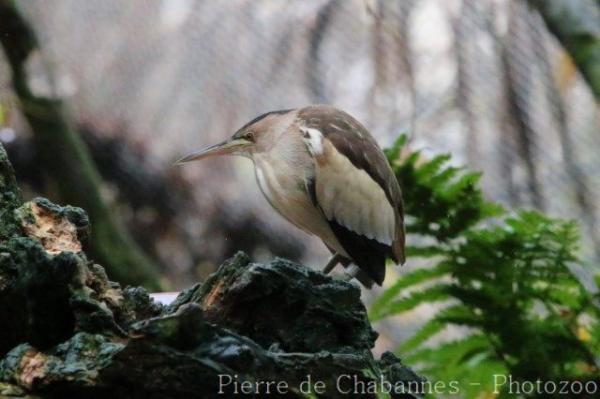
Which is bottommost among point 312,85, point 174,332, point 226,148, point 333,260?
point 174,332

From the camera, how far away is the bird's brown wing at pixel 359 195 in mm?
2461

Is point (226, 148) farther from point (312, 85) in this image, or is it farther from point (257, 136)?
point (312, 85)

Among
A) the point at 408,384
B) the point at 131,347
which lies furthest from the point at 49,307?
the point at 408,384

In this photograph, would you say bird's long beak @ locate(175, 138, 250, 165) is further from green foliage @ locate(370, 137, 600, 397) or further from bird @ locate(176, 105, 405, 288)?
green foliage @ locate(370, 137, 600, 397)

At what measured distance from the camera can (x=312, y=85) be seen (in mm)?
3637

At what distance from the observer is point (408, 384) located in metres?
1.29

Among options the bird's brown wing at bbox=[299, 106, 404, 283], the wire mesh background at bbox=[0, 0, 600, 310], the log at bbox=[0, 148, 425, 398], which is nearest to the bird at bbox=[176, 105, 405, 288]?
the bird's brown wing at bbox=[299, 106, 404, 283]

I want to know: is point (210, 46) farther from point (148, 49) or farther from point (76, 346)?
point (76, 346)

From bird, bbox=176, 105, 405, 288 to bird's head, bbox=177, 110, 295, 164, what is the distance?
15 mm

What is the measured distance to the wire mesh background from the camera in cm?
327

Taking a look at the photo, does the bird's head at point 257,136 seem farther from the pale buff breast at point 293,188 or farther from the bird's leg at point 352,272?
the bird's leg at point 352,272

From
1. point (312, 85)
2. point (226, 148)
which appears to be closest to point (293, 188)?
point (226, 148)

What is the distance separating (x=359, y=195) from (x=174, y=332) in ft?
4.87

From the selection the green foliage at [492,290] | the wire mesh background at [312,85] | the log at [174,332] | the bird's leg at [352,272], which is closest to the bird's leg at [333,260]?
the bird's leg at [352,272]
